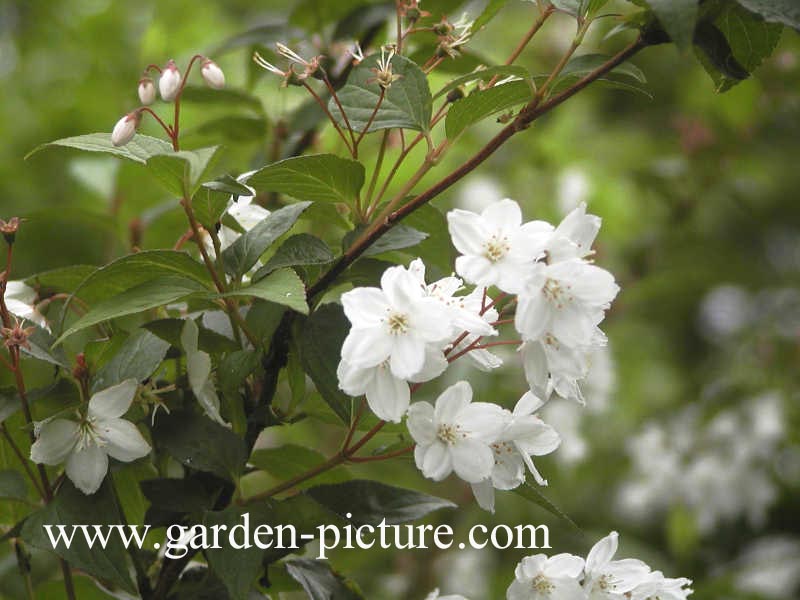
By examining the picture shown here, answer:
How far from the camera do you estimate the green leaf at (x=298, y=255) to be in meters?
0.64

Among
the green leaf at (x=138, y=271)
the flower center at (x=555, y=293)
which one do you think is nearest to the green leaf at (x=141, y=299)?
the green leaf at (x=138, y=271)

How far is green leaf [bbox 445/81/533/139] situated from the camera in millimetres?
668

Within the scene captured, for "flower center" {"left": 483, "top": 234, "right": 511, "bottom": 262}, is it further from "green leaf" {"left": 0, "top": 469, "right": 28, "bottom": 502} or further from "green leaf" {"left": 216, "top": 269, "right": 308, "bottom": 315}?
"green leaf" {"left": 0, "top": 469, "right": 28, "bottom": 502}

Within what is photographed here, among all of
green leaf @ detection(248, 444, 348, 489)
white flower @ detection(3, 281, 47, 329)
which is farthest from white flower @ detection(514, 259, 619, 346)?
white flower @ detection(3, 281, 47, 329)

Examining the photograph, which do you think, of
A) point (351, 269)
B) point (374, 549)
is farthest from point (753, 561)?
point (351, 269)

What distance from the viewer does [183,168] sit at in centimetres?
62

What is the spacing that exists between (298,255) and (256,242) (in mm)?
37

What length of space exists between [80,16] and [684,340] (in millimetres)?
2039

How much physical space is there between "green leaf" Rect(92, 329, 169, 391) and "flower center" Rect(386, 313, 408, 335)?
17 centimetres

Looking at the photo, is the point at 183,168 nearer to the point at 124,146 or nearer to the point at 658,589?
the point at 124,146

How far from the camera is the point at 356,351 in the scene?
2.01 feet

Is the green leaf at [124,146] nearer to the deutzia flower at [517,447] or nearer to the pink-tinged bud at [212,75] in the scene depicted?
the pink-tinged bud at [212,75]

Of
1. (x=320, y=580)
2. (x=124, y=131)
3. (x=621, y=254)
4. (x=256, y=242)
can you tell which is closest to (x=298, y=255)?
(x=256, y=242)

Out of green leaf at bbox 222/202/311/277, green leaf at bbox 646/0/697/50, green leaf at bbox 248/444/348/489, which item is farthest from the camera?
green leaf at bbox 248/444/348/489
